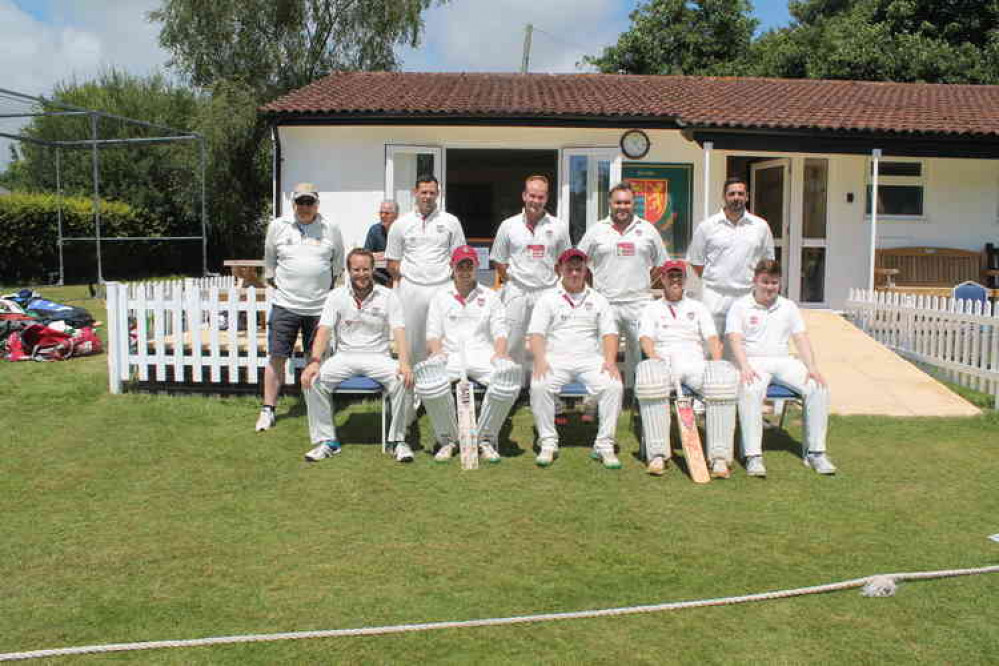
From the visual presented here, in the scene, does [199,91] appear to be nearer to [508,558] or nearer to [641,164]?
[641,164]

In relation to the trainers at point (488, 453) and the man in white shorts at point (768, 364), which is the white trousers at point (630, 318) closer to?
the man in white shorts at point (768, 364)

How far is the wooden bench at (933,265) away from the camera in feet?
42.3

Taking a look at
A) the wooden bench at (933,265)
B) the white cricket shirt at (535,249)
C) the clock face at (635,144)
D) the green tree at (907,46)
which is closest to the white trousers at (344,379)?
the white cricket shirt at (535,249)

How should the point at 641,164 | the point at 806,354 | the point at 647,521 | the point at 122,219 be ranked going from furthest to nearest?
1. the point at 122,219
2. the point at 641,164
3. the point at 806,354
4. the point at 647,521

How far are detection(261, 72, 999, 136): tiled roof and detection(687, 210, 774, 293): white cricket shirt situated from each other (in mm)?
5461

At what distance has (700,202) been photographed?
42.0 feet

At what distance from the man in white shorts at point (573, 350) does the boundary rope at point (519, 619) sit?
2234 mm

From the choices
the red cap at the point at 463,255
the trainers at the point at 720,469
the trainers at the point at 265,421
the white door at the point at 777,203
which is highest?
the white door at the point at 777,203

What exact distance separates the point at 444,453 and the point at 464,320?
0.98m

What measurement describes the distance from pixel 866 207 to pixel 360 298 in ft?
32.1

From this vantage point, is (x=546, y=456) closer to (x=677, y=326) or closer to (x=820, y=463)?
(x=677, y=326)

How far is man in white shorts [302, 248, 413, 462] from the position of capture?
19.7 ft

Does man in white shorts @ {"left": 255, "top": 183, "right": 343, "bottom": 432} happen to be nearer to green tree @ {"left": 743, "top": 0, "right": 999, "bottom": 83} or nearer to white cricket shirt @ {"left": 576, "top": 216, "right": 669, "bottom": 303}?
white cricket shirt @ {"left": 576, "top": 216, "right": 669, "bottom": 303}

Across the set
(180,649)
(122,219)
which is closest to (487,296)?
(180,649)
